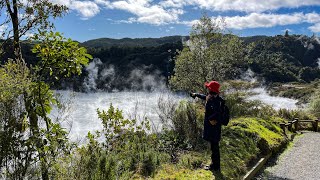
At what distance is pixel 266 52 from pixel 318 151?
14210 centimetres

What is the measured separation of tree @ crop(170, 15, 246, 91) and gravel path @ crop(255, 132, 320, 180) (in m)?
6.93

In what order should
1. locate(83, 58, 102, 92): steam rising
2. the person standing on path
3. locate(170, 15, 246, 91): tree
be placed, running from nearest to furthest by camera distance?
the person standing on path
locate(170, 15, 246, 91): tree
locate(83, 58, 102, 92): steam rising

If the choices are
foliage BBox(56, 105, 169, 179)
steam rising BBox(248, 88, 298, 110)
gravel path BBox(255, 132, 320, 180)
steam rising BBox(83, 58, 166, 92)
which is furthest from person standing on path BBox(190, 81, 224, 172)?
steam rising BBox(83, 58, 166, 92)

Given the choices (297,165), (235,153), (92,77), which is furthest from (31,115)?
(92,77)

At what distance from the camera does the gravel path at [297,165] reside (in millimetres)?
8781

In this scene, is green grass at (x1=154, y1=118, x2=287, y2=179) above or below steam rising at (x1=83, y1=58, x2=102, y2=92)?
above

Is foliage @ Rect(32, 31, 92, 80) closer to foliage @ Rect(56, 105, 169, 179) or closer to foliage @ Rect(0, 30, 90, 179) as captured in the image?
foliage @ Rect(0, 30, 90, 179)

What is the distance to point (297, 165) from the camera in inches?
389

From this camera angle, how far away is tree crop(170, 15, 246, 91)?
18.7 metres

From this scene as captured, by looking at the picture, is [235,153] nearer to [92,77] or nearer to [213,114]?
[213,114]

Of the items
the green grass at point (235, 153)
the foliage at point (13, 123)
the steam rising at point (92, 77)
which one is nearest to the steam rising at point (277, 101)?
the steam rising at point (92, 77)

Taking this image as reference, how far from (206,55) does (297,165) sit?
380 inches

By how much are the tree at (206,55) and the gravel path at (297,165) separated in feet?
22.7

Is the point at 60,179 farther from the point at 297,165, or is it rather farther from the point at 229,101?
the point at 229,101
